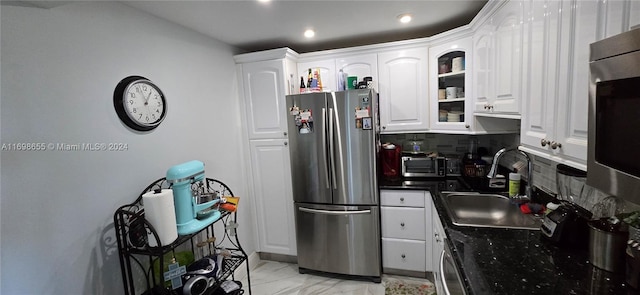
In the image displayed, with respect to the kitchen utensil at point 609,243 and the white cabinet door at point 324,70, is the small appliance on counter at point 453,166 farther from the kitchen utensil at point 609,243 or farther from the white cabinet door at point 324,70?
the kitchen utensil at point 609,243

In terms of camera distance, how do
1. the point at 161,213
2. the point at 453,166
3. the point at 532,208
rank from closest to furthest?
the point at 161,213
the point at 532,208
the point at 453,166

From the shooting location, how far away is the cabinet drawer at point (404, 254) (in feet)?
7.65

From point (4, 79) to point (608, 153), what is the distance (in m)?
2.08

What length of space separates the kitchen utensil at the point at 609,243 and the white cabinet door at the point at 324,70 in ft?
6.60

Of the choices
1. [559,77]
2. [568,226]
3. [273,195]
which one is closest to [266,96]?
[273,195]

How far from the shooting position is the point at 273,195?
2693 mm

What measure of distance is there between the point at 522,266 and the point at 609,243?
280mm

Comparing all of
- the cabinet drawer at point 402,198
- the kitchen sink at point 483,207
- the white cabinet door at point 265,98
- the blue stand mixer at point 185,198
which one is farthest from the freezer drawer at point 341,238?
the blue stand mixer at point 185,198

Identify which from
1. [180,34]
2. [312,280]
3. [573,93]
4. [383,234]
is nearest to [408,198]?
[383,234]

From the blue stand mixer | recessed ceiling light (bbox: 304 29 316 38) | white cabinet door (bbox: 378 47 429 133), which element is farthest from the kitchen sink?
recessed ceiling light (bbox: 304 29 316 38)

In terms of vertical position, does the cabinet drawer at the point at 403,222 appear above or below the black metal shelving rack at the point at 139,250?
Result: below

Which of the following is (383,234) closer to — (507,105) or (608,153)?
(507,105)

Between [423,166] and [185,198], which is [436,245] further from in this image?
[185,198]

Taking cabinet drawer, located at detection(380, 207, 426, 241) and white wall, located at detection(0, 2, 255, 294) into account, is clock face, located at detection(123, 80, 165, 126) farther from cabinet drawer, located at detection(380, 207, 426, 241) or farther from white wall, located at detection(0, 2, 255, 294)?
cabinet drawer, located at detection(380, 207, 426, 241)
